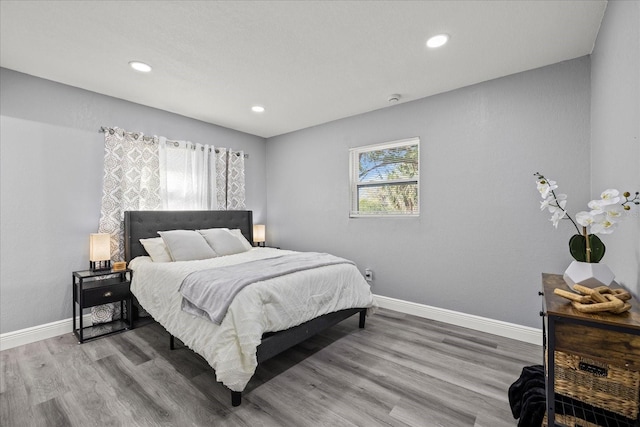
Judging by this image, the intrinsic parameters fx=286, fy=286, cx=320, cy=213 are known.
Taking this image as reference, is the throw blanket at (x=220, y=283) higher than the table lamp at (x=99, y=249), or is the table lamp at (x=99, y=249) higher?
the table lamp at (x=99, y=249)

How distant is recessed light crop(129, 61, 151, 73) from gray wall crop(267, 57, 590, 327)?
7.81 ft

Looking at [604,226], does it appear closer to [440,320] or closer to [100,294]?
[440,320]

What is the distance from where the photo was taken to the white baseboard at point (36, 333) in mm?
2623

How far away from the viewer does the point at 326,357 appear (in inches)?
98.0

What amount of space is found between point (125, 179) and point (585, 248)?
417cm

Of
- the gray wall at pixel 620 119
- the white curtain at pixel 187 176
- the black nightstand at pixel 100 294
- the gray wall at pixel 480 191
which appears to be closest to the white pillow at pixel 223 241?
the white curtain at pixel 187 176

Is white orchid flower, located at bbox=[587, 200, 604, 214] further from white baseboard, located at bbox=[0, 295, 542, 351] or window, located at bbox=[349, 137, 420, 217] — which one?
window, located at bbox=[349, 137, 420, 217]

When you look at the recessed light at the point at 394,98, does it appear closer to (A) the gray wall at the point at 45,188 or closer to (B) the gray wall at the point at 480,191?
(B) the gray wall at the point at 480,191

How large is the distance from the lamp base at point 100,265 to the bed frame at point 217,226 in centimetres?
19

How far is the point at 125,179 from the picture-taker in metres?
3.38

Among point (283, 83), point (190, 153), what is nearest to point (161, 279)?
point (190, 153)

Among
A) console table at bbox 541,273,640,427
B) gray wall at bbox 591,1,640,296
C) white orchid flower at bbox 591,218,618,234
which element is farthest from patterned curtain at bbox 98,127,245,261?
gray wall at bbox 591,1,640,296

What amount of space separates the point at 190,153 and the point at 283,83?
5.96 ft

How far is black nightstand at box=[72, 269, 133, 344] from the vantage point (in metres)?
2.77
